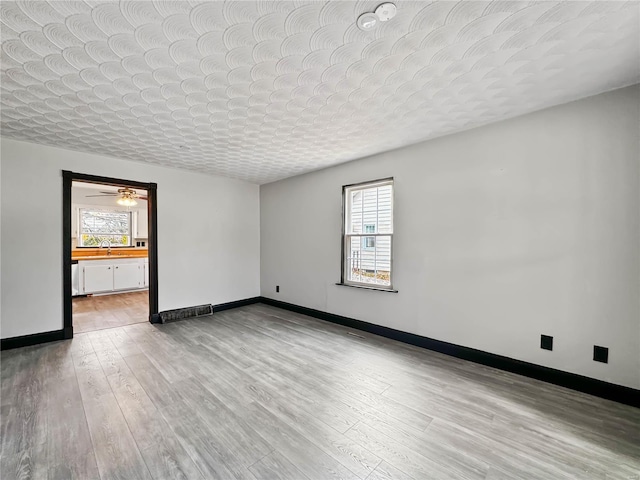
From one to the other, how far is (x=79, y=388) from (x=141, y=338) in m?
1.26

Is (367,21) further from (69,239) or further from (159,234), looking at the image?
(69,239)

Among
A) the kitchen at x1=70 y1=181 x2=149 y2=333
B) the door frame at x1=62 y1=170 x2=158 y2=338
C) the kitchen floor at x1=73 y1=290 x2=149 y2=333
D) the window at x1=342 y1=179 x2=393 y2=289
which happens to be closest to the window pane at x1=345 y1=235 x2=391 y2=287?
the window at x1=342 y1=179 x2=393 y2=289

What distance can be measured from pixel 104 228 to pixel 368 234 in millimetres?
6931

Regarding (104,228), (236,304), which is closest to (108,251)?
(104,228)

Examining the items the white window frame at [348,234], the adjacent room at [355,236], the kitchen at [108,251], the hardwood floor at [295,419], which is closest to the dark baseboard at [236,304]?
the adjacent room at [355,236]

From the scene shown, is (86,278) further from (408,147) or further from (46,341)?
(408,147)

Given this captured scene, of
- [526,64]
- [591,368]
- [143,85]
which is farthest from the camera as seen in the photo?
[591,368]

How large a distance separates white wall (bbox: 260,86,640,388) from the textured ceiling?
29cm

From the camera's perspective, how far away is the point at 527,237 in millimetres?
2539

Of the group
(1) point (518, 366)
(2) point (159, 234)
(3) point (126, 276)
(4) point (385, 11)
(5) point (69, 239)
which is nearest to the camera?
(4) point (385, 11)

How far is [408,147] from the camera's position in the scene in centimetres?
338

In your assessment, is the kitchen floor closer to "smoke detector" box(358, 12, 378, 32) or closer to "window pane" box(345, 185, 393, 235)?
"window pane" box(345, 185, 393, 235)

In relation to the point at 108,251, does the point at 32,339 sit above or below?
below

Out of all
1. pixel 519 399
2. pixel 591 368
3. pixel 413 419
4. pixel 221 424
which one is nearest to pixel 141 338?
pixel 221 424
